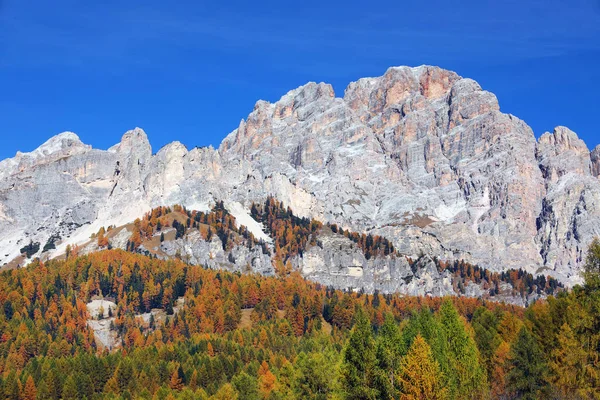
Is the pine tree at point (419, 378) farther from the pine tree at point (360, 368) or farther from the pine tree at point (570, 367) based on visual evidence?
the pine tree at point (570, 367)

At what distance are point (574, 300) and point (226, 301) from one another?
135494 millimetres

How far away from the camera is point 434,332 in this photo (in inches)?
3118

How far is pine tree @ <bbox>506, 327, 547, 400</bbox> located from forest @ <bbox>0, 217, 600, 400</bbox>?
0.44 ft

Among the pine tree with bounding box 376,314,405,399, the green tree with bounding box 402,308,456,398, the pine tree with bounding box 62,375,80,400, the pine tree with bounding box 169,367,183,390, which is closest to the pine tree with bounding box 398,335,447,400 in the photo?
the pine tree with bounding box 376,314,405,399

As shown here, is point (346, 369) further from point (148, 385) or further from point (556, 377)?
point (148, 385)

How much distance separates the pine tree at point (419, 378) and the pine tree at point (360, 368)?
4521 mm

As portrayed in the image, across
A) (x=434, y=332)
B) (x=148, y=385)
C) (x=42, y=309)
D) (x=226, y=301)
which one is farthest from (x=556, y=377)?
(x=42, y=309)

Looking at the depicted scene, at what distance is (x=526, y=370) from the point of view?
7138 centimetres

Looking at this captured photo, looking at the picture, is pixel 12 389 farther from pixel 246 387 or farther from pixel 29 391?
pixel 246 387

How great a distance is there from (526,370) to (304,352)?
5378cm

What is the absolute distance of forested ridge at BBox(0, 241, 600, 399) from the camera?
204ft

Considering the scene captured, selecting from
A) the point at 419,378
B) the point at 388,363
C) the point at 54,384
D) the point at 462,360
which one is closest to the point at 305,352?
the point at 54,384

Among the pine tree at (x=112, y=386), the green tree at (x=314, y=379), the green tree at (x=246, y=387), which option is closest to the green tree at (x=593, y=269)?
the green tree at (x=314, y=379)

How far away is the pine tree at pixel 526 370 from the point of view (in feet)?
232
